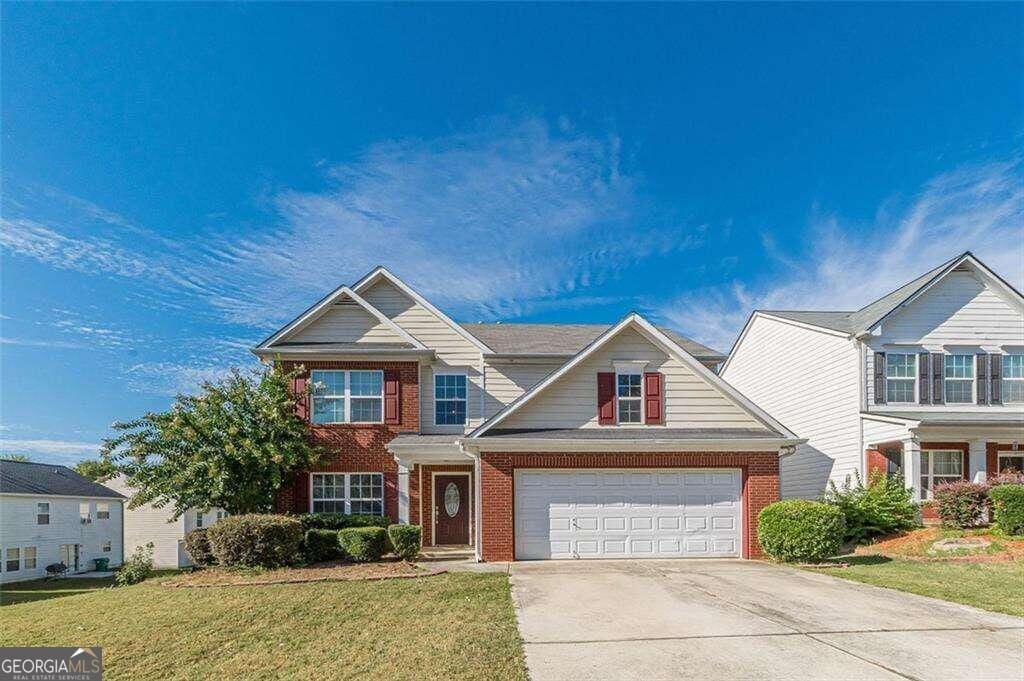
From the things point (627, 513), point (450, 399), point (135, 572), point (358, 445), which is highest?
point (450, 399)

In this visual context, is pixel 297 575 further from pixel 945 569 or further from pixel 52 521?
pixel 52 521

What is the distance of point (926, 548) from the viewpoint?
49.0 ft

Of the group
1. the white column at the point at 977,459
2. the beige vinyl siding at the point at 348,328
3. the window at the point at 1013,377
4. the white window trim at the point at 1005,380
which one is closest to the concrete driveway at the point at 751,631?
the beige vinyl siding at the point at 348,328

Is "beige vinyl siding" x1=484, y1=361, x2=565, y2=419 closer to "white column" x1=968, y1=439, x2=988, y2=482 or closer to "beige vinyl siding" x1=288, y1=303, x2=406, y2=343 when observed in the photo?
"beige vinyl siding" x1=288, y1=303, x2=406, y2=343

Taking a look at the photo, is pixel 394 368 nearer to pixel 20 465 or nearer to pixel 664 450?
pixel 664 450

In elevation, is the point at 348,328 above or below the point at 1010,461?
above

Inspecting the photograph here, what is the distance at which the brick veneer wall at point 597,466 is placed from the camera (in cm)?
1441

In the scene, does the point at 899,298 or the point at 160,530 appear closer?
the point at 899,298

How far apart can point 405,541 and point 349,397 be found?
554 cm

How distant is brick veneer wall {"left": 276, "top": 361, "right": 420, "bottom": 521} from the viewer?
1781 centimetres

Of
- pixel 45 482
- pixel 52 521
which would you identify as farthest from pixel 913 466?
pixel 45 482

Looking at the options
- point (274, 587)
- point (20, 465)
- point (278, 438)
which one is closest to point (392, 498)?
point (278, 438)

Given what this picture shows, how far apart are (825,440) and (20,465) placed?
41047mm

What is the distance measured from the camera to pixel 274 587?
11.6 meters
